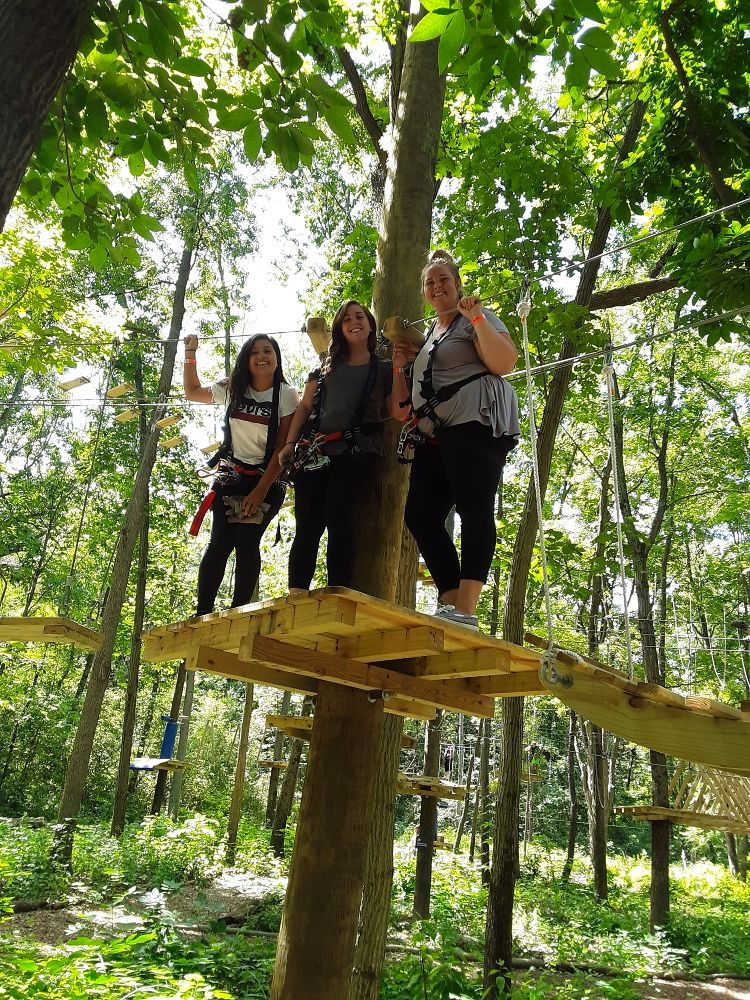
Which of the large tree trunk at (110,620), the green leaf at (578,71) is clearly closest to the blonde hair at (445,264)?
the green leaf at (578,71)

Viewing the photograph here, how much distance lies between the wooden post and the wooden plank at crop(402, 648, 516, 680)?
215 mm

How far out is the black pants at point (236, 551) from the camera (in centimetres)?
336

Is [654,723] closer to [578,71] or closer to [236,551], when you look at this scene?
[578,71]

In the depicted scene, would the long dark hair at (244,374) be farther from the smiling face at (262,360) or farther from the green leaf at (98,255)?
the green leaf at (98,255)

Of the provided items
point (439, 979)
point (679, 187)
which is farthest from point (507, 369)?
point (439, 979)

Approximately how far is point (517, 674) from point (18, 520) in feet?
55.0

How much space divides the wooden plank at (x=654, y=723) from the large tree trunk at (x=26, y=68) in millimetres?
1734

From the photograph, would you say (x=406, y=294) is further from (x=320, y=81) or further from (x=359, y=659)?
(x=359, y=659)

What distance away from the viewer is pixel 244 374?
3.45 meters

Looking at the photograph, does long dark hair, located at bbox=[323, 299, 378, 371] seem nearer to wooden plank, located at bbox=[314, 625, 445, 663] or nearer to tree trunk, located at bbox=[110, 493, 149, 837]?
wooden plank, located at bbox=[314, 625, 445, 663]

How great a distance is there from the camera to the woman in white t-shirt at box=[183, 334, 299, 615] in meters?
3.33

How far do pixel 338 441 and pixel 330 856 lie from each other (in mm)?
1543

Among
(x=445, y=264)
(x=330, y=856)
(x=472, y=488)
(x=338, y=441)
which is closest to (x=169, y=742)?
(x=330, y=856)

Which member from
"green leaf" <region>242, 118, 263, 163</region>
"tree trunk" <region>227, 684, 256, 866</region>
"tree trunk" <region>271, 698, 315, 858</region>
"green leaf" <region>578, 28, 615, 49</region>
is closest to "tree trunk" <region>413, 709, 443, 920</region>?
"tree trunk" <region>271, 698, 315, 858</region>
